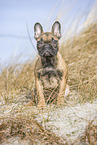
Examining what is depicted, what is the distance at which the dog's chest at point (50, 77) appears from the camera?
398 centimetres

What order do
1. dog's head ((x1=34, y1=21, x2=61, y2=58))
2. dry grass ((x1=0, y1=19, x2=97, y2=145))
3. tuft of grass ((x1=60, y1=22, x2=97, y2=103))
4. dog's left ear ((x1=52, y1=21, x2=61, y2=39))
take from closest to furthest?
1. dry grass ((x1=0, y1=19, x2=97, y2=145))
2. dog's head ((x1=34, y1=21, x2=61, y2=58))
3. dog's left ear ((x1=52, y1=21, x2=61, y2=39))
4. tuft of grass ((x1=60, y1=22, x2=97, y2=103))

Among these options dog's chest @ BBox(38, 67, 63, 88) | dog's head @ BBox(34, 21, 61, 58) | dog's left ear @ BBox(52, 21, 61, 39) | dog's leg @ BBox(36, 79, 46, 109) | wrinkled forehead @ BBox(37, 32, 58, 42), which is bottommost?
dog's leg @ BBox(36, 79, 46, 109)

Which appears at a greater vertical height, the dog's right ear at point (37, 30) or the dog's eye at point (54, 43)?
the dog's right ear at point (37, 30)

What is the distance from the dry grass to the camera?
106 inches

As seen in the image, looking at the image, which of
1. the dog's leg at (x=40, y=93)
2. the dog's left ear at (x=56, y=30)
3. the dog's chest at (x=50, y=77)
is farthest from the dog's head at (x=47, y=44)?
the dog's leg at (x=40, y=93)

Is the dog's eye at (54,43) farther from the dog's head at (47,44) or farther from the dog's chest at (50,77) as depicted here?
the dog's chest at (50,77)

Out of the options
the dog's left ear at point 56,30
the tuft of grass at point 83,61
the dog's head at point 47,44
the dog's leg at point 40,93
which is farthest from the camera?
the tuft of grass at point 83,61

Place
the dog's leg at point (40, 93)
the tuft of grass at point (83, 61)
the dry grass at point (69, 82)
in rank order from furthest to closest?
the tuft of grass at point (83, 61) < the dog's leg at point (40, 93) < the dry grass at point (69, 82)

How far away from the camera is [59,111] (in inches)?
134

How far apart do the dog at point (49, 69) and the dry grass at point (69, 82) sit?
43 centimetres

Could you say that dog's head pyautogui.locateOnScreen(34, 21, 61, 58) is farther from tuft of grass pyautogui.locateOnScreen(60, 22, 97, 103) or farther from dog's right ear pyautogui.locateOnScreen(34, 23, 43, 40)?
tuft of grass pyautogui.locateOnScreen(60, 22, 97, 103)

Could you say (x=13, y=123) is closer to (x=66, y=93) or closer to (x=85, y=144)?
(x=85, y=144)

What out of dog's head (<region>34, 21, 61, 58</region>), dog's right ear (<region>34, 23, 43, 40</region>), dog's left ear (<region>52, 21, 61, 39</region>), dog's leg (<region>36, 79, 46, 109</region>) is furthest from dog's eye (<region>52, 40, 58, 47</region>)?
dog's leg (<region>36, 79, 46, 109</region>)

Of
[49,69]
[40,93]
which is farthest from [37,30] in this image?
[40,93]
